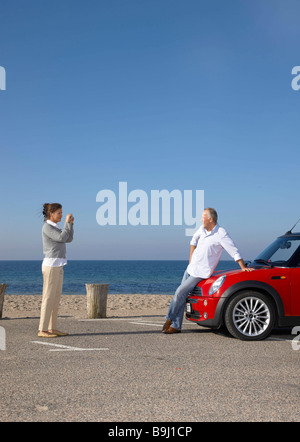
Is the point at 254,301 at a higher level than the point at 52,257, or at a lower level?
lower

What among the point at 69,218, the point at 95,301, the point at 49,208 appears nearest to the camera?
the point at 69,218

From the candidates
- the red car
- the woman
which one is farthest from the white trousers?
the red car

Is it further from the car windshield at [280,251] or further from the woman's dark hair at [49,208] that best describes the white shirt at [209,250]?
the woman's dark hair at [49,208]

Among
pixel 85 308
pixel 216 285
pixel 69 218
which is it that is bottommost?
pixel 85 308

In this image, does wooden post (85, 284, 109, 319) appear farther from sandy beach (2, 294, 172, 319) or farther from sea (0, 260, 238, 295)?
sea (0, 260, 238, 295)

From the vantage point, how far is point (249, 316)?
737cm

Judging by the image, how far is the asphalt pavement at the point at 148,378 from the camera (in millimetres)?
3766

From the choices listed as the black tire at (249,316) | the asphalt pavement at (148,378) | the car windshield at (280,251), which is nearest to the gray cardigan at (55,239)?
the asphalt pavement at (148,378)

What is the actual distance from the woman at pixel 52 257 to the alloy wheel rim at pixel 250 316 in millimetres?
2793

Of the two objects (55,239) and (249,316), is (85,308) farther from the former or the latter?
(249,316)

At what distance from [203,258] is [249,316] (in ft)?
3.87

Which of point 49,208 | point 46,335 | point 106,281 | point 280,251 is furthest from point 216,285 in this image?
point 106,281

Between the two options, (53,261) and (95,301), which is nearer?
(53,261)
